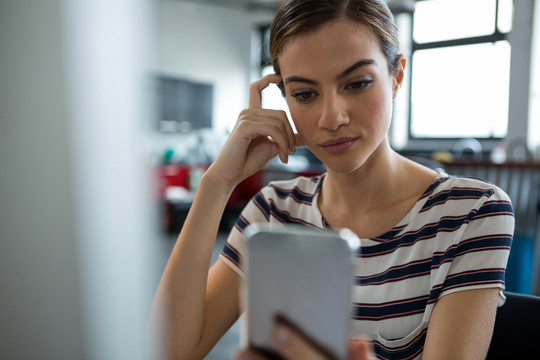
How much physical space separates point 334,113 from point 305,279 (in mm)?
606

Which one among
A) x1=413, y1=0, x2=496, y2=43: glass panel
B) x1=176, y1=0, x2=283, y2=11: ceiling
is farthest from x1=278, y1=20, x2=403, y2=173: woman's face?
x1=176, y1=0, x2=283, y2=11: ceiling

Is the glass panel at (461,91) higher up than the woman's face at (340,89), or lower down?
higher up

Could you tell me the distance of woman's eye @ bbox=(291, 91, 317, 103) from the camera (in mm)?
883

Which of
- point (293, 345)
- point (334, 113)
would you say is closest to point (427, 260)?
point (334, 113)

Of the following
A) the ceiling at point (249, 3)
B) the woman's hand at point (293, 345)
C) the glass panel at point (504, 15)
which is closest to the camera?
the woman's hand at point (293, 345)

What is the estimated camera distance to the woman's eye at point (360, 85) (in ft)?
2.79

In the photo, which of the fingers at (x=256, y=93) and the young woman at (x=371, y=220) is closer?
the young woman at (x=371, y=220)

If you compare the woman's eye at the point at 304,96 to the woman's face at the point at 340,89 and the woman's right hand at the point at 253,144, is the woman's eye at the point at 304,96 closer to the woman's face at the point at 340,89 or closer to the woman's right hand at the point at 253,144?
the woman's face at the point at 340,89

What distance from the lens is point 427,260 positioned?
2.91 ft

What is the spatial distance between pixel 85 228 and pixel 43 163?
0.03 meters

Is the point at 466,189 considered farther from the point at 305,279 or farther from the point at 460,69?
the point at 460,69

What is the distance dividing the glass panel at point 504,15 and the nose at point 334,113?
17.8 feet

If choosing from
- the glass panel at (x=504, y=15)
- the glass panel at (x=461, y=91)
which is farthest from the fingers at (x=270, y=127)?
the glass panel at (x=504, y=15)

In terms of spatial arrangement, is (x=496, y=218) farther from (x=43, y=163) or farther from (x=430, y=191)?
(x=43, y=163)
